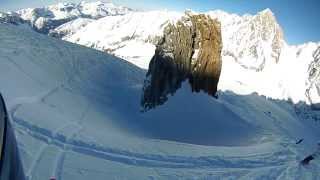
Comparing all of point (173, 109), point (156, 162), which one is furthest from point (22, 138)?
point (173, 109)

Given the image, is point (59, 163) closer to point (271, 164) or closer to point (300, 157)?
point (271, 164)

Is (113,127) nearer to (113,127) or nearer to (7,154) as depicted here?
(113,127)

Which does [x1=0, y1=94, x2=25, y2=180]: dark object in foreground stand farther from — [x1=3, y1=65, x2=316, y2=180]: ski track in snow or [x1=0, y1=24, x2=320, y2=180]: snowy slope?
[x1=3, y1=65, x2=316, y2=180]: ski track in snow

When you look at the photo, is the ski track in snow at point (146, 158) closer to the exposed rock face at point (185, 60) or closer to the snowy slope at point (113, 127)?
the snowy slope at point (113, 127)

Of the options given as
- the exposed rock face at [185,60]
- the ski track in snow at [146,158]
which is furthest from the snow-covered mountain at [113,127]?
the exposed rock face at [185,60]

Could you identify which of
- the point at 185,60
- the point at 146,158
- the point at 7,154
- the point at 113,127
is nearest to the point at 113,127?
the point at 113,127
